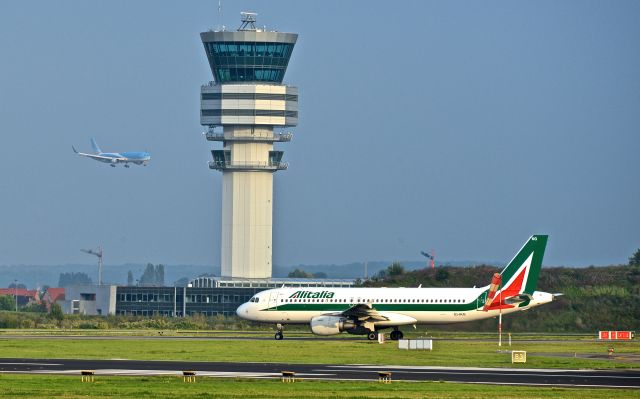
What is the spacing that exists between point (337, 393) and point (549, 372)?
1296 cm

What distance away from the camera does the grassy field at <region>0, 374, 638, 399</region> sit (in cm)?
4666

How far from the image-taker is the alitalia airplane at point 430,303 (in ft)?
268

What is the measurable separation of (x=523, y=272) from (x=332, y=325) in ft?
39.2

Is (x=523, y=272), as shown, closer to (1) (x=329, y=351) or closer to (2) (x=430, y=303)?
(2) (x=430, y=303)

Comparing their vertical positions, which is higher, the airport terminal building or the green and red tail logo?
the airport terminal building

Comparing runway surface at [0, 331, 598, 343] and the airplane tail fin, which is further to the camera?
runway surface at [0, 331, 598, 343]

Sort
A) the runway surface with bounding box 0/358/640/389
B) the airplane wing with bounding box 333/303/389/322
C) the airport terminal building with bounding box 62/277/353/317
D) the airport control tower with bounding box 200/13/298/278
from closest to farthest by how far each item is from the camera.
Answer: the runway surface with bounding box 0/358/640/389, the airplane wing with bounding box 333/303/389/322, the airport terminal building with bounding box 62/277/353/317, the airport control tower with bounding box 200/13/298/278

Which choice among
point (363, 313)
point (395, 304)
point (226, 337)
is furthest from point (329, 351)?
point (226, 337)

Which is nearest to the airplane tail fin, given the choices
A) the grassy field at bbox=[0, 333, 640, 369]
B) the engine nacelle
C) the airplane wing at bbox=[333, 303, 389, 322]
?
the grassy field at bbox=[0, 333, 640, 369]

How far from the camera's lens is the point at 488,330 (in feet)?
306

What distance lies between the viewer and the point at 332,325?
82375 millimetres

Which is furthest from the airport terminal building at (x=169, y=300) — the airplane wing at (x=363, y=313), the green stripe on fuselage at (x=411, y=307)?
the airplane wing at (x=363, y=313)

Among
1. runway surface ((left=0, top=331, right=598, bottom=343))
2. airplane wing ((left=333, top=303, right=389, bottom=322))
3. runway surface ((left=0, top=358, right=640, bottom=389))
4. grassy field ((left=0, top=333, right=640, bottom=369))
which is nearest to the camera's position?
runway surface ((left=0, top=358, right=640, bottom=389))

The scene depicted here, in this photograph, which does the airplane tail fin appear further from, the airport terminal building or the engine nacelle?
the airport terminal building
